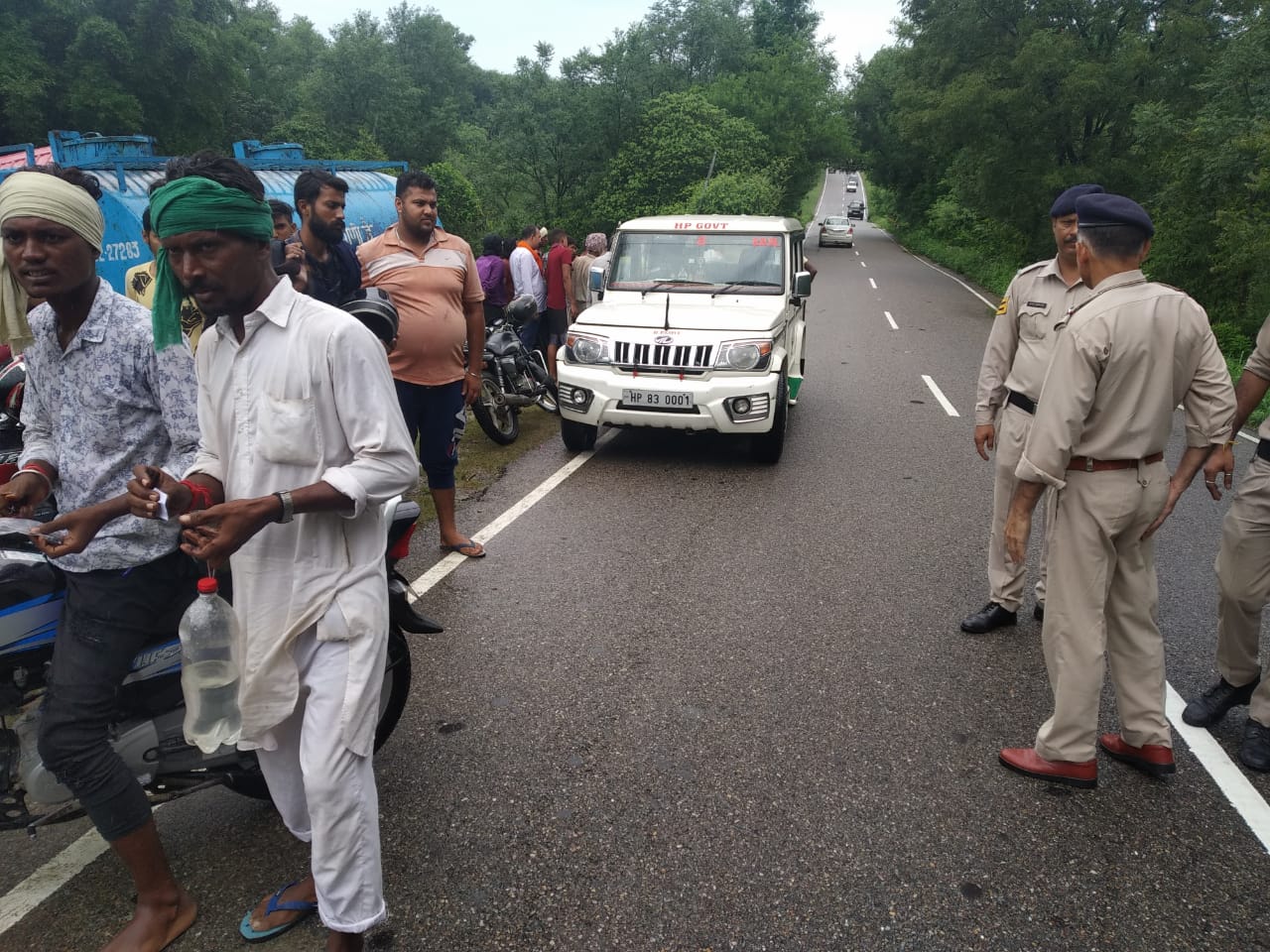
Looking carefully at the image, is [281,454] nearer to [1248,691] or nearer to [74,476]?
[74,476]

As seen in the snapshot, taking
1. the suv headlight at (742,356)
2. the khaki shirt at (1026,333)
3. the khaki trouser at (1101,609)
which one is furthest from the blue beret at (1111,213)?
the suv headlight at (742,356)

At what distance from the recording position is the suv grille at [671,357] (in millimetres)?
6863

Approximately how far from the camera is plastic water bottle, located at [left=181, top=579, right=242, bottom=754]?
2141 mm

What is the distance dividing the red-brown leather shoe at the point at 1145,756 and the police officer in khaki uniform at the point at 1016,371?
0.89 metres

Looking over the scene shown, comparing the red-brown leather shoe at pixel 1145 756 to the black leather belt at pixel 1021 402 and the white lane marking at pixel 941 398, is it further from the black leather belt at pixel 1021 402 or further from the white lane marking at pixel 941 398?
the white lane marking at pixel 941 398

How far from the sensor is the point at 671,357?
688cm

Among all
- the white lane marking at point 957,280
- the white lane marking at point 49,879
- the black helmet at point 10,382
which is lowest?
the white lane marking at point 957,280

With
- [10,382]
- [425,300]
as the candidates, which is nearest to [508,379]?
[425,300]

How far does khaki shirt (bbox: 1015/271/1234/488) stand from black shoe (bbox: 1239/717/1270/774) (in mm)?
1188

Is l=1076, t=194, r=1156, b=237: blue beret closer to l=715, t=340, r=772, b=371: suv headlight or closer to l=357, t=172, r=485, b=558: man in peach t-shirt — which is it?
l=357, t=172, r=485, b=558: man in peach t-shirt

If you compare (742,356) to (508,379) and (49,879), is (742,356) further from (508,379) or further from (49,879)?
(49,879)

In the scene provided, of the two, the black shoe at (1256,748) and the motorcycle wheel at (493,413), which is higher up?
the black shoe at (1256,748)

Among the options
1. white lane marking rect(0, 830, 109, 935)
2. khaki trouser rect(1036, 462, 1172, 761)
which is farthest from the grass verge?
khaki trouser rect(1036, 462, 1172, 761)

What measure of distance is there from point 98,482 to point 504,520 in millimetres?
3612
